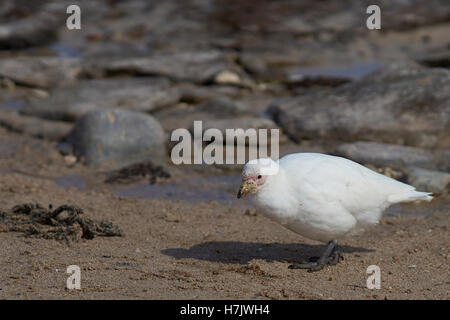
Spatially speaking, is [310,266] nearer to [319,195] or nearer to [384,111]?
[319,195]

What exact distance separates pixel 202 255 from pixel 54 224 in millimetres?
1646

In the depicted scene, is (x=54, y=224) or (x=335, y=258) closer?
(x=335, y=258)

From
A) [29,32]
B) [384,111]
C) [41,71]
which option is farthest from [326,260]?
[29,32]

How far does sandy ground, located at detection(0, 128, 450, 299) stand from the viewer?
5.58m

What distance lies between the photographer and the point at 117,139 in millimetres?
10211

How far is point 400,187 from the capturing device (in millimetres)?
6809

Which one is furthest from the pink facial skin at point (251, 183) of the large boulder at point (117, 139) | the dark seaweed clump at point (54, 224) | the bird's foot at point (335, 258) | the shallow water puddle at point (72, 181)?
the large boulder at point (117, 139)

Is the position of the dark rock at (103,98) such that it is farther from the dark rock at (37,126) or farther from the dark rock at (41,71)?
the dark rock at (41,71)

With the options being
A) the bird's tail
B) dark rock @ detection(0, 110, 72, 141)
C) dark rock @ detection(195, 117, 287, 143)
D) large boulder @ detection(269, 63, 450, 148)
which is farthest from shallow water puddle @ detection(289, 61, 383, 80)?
the bird's tail

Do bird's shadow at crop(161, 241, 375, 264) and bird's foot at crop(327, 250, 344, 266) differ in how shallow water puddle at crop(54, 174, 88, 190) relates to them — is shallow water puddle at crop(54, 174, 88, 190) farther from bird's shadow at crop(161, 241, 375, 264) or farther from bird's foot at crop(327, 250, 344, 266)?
bird's foot at crop(327, 250, 344, 266)

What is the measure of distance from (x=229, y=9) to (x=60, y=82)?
7250 mm

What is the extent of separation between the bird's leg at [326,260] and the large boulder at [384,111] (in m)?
4.33

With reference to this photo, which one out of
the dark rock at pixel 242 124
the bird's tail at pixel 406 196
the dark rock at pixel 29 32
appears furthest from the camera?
the dark rock at pixel 29 32

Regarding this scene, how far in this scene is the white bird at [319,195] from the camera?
6203mm
